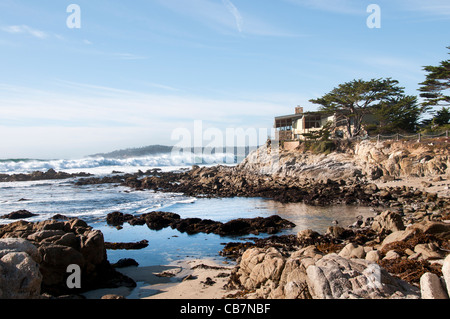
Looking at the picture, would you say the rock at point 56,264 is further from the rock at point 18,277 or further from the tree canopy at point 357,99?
the tree canopy at point 357,99

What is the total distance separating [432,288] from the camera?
5.68m

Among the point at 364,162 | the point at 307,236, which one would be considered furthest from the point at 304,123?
the point at 307,236

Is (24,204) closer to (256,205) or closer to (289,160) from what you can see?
(256,205)

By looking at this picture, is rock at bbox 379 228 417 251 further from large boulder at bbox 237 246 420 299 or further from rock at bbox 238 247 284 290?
large boulder at bbox 237 246 420 299

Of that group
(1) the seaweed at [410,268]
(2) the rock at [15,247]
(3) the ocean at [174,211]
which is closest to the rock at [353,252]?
(1) the seaweed at [410,268]

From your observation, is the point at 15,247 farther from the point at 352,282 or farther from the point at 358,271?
the point at 358,271

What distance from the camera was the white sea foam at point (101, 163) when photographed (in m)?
74.3

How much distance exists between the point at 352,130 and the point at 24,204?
38607 mm

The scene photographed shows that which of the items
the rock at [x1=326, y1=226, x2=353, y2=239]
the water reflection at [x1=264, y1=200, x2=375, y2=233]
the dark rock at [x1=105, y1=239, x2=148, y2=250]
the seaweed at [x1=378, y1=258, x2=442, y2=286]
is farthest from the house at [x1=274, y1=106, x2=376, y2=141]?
the seaweed at [x1=378, y1=258, x2=442, y2=286]

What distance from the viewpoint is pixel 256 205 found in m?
26.3

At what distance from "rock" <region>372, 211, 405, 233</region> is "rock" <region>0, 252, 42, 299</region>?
12508 mm

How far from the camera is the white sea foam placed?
244 feet

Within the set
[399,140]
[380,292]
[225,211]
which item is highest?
[399,140]

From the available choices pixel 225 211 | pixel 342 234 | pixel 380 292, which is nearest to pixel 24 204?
pixel 225 211
